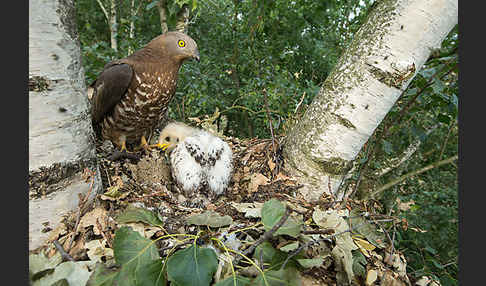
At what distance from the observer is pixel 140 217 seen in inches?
32.4

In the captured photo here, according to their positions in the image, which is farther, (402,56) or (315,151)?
(315,151)

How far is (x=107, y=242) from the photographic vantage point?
783 mm

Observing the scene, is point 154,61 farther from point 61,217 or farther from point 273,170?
point 61,217

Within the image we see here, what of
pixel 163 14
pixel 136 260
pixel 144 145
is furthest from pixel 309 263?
pixel 163 14

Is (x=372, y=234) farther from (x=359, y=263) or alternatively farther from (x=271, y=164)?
(x=271, y=164)

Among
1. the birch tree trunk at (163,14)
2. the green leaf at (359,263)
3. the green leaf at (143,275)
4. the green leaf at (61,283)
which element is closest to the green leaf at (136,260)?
the green leaf at (143,275)

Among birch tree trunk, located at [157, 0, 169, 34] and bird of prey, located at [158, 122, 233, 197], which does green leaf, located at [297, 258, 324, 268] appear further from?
birch tree trunk, located at [157, 0, 169, 34]

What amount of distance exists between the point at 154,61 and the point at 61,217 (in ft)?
3.40

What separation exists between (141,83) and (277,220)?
1177mm

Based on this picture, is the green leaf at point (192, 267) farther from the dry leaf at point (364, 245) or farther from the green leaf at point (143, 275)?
the dry leaf at point (364, 245)

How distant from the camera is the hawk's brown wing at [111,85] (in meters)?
1.55

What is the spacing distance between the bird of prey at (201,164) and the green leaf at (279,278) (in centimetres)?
86

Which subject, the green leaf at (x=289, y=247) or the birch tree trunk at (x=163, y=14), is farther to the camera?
the birch tree trunk at (x=163, y=14)

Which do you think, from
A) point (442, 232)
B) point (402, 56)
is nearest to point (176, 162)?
point (402, 56)
